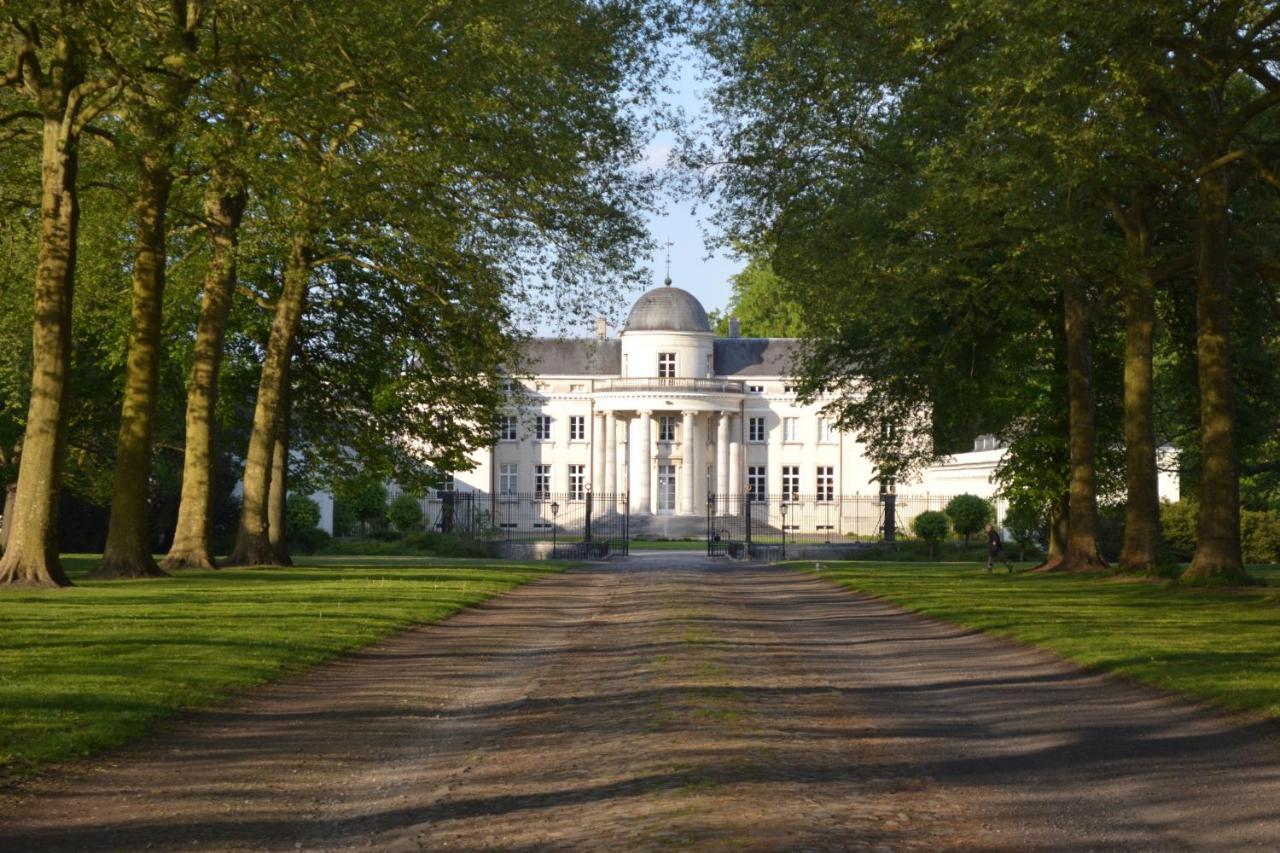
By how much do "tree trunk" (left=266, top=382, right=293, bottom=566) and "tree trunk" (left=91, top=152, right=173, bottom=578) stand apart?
7.53 metres

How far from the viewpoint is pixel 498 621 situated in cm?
1948

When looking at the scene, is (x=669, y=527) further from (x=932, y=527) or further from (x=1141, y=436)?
(x=1141, y=436)

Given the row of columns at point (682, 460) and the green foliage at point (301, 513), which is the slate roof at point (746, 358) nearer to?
the row of columns at point (682, 460)

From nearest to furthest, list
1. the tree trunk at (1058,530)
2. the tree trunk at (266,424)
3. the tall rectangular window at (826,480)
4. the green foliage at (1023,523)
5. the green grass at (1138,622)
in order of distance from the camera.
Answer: the green grass at (1138,622) → the tree trunk at (266,424) → the green foliage at (1023,523) → the tree trunk at (1058,530) → the tall rectangular window at (826,480)

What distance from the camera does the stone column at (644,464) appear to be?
290 ft

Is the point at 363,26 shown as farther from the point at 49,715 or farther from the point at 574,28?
the point at 49,715

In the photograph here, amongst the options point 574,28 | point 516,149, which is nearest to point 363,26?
point 516,149

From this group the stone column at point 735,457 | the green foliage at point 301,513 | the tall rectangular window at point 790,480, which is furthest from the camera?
the tall rectangular window at point 790,480

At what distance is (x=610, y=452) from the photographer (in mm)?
91062

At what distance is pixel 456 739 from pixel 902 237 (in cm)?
1812

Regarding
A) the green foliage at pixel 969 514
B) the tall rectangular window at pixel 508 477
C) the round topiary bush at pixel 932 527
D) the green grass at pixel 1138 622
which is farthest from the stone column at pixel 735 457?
the green grass at pixel 1138 622

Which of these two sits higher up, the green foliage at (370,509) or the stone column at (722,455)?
the stone column at (722,455)

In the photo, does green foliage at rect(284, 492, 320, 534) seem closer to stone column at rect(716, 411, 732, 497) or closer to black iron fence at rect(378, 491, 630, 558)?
black iron fence at rect(378, 491, 630, 558)

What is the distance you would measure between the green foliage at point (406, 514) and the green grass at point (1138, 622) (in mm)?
30852
